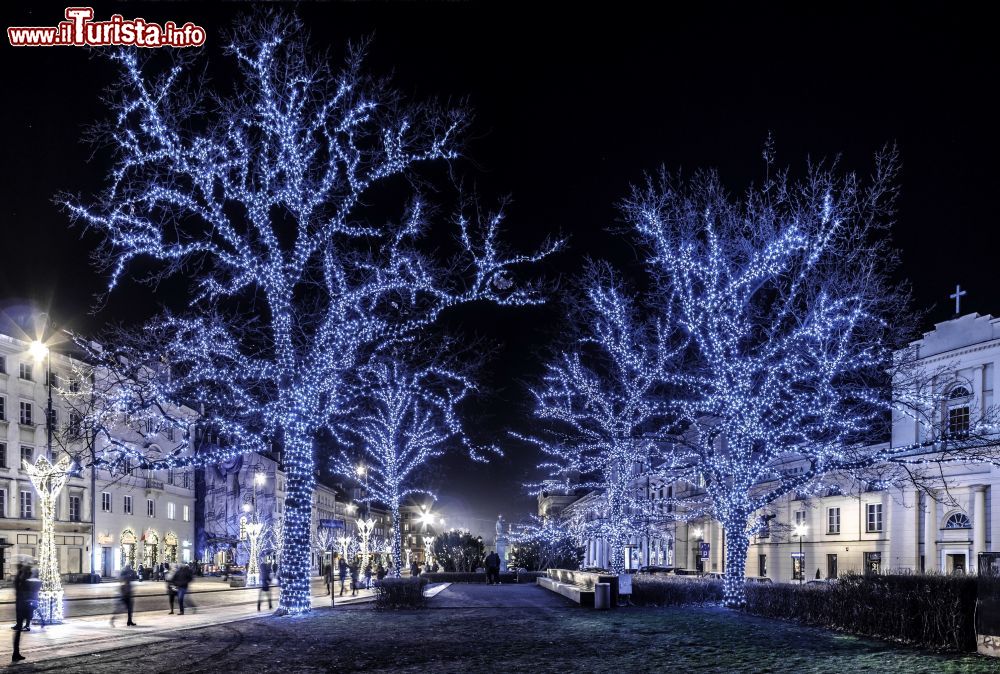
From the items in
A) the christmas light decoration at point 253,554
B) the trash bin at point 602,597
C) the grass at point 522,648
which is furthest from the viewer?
the christmas light decoration at point 253,554

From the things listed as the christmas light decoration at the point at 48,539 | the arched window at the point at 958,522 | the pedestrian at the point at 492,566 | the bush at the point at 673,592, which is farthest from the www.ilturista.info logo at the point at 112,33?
the arched window at the point at 958,522

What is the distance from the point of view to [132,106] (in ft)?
61.5

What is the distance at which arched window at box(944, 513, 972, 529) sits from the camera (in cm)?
4203

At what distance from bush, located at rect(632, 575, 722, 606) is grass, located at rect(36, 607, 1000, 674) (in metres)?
4.82

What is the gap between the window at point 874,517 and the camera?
4797 centimetres

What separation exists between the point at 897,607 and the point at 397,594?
12389 millimetres

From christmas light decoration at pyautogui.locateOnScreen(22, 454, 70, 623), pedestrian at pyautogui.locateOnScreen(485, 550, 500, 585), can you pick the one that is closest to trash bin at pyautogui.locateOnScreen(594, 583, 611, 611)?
christmas light decoration at pyautogui.locateOnScreen(22, 454, 70, 623)

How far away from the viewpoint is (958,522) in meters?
42.6

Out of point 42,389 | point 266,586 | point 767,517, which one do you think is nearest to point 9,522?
point 42,389

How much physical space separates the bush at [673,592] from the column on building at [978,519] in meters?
22.4

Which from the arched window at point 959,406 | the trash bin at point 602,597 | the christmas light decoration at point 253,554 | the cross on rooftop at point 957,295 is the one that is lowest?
the christmas light decoration at point 253,554

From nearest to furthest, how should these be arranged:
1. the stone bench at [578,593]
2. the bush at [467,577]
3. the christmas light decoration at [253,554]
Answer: the stone bench at [578,593] → the christmas light decoration at [253,554] → the bush at [467,577]

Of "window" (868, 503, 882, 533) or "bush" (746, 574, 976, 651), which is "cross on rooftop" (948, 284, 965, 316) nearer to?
"window" (868, 503, 882, 533)

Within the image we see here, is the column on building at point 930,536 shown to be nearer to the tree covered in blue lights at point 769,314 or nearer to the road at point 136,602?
the tree covered in blue lights at point 769,314
